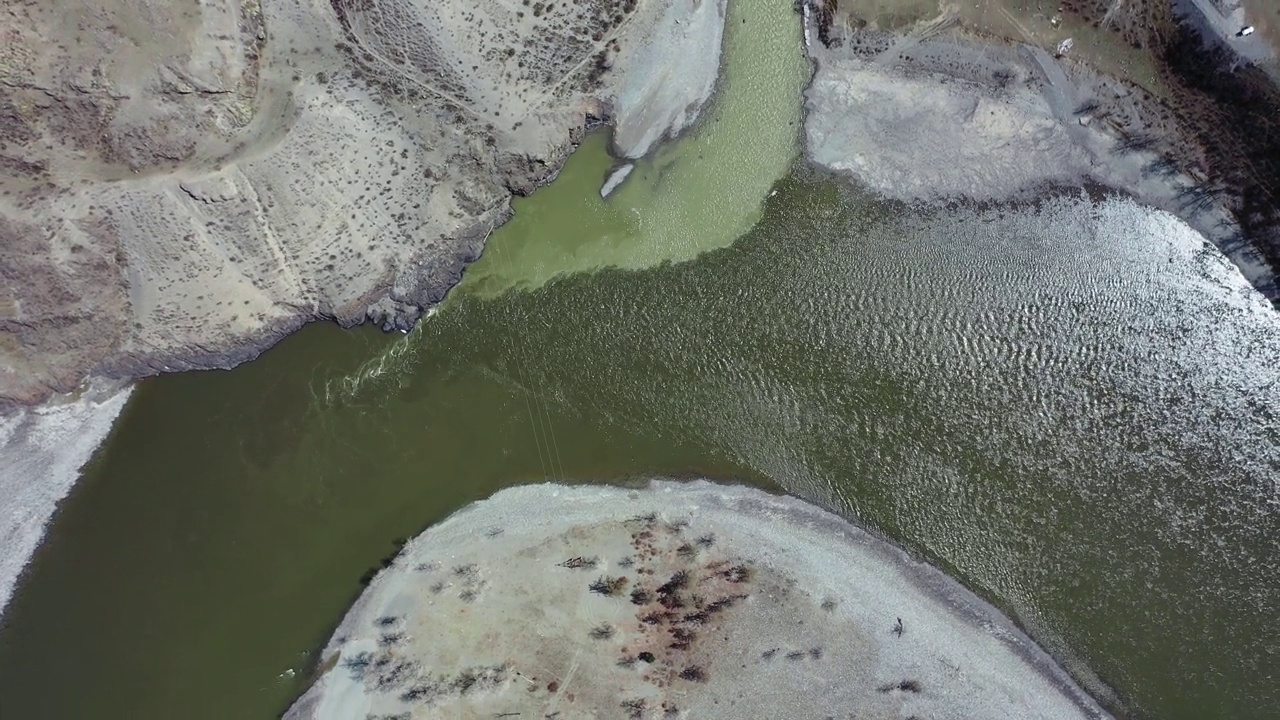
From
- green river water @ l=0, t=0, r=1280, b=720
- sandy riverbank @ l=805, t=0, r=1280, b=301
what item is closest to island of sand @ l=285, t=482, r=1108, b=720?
green river water @ l=0, t=0, r=1280, b=720

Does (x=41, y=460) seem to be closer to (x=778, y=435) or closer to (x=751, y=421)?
(x=751, y=421)

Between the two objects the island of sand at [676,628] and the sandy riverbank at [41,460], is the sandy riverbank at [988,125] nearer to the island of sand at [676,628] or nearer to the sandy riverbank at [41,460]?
the island of sand at [676,628]

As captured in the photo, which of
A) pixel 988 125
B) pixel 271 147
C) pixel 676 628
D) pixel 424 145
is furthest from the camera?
pixel 988 125

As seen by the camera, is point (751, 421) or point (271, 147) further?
point (751, 421)

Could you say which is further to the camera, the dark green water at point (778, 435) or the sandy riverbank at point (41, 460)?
the dark green water at point (778, 435)

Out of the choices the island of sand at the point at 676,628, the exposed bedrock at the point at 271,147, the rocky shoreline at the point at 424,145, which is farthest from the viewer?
the island of sand at the point at 676,628

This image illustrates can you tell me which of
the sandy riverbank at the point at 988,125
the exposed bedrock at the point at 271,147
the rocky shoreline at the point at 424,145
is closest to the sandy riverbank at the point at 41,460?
the rocky shoreline at the point at 424,145

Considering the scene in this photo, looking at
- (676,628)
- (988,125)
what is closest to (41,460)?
(676,628)
